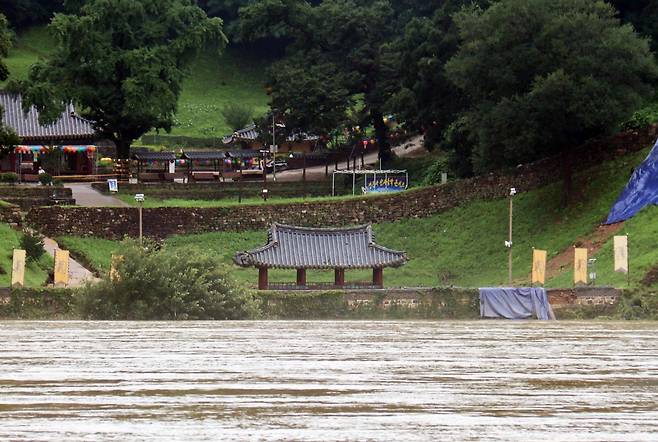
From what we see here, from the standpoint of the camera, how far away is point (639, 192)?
63.2 m

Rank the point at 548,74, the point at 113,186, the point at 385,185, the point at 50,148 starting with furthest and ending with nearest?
the point at 50,148
the point at 385,185
the point at 113,186
the point at 548,74

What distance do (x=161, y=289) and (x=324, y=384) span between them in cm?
1734

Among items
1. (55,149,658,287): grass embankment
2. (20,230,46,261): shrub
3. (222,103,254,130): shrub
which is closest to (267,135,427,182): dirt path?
(222,103,254,130): shrub

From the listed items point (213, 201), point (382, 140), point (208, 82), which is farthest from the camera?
point (208, 82)

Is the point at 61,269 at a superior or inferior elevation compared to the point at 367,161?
inferior

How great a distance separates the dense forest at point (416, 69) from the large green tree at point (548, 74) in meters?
0.06

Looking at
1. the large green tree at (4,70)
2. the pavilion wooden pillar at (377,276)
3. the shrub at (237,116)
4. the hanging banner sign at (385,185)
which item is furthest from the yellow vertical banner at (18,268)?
the shrub at (237,116)

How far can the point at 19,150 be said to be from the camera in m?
85.8

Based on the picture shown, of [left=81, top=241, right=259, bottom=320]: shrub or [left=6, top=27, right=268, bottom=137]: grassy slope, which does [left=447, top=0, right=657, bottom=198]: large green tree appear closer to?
[left=81, top=241, right=259, bottom=320]: shrub

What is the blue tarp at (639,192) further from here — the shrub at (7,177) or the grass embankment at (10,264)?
the shrub at (7,177)

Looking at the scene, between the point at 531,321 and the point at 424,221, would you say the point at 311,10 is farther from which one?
the point at 531,321

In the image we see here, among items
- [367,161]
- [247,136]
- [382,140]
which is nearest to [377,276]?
[382,140]

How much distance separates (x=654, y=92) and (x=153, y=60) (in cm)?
2635

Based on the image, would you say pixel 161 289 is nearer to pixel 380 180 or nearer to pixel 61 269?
pixel 61 269
